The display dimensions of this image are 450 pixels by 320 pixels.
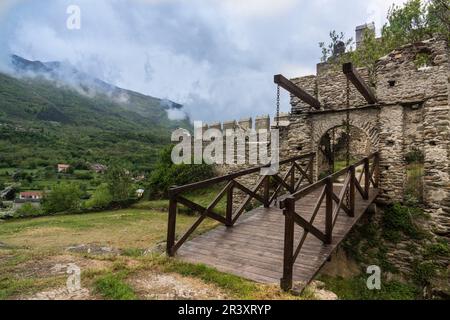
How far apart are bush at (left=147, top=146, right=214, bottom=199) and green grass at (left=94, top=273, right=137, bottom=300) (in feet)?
37.9

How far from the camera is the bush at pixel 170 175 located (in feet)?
50.5

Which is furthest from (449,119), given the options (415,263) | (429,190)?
(415,263)

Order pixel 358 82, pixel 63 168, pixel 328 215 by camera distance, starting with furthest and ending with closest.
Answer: pixel 63 168 → pixel 358 82 → pixel 328 215

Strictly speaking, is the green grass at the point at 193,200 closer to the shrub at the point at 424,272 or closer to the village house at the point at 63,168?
the shrub at the point at 424,272

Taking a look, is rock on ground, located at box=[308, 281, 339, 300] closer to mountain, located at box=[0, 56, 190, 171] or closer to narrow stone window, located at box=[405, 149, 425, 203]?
narrow stone window, located at box=[405, 149, 425, 203]

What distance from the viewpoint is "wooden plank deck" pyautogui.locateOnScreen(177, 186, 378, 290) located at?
158 inches

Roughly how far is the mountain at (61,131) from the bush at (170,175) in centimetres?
3065

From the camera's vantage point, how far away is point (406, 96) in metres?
7.26

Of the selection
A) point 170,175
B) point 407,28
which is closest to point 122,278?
point 170,175

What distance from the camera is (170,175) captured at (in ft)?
52.8

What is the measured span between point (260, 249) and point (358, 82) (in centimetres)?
427

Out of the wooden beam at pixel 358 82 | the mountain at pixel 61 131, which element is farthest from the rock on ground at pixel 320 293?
the mountain at pixel 61 131

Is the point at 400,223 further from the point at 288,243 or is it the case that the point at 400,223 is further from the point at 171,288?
the point at 171,288
